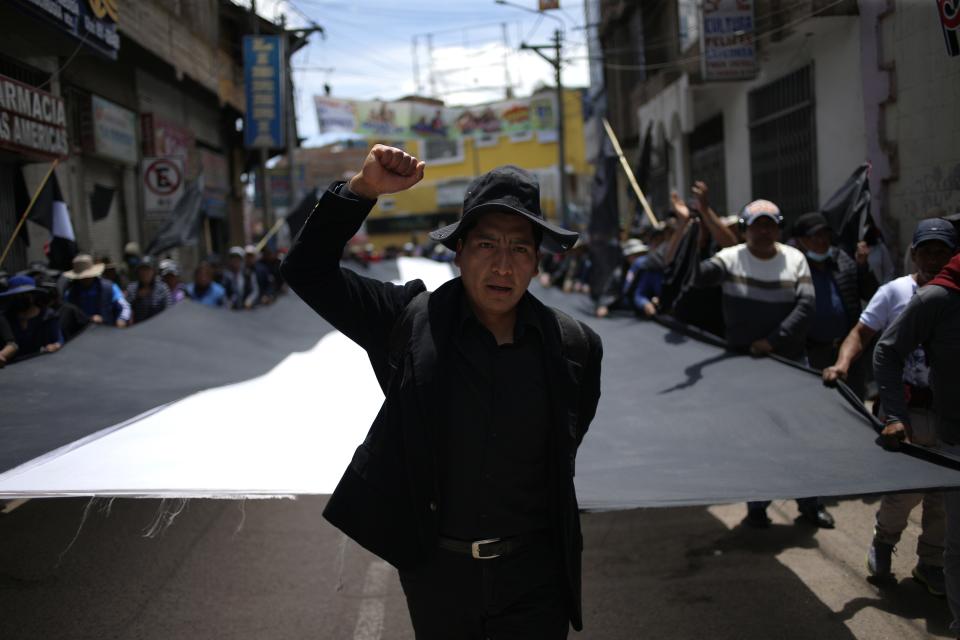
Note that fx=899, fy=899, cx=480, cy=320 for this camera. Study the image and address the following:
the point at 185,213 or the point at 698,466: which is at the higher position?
the point at 185,213

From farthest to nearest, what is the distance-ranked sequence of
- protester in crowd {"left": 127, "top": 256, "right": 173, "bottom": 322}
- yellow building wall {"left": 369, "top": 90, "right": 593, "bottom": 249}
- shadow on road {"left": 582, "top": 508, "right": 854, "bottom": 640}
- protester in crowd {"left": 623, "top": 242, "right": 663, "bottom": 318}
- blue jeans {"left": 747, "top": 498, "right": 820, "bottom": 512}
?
yellow building wall {"left": 369, "top": 90, "right": 593, "bottom": 249}, protester in crowd {"left": 127, "top": 256, "right": 173, "bottom": 322}, protester in crowd {"left": 623, "top": 242, "right": 663, "bottom": 318}, blue jeans {"left": 747, "top": 498, "right": 820, "bottom": 512}, shadow on road {"left": 582, "top": 508, "right": 854, "bottom": 640}

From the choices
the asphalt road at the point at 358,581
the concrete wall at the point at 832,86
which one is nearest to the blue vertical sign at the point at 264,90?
the concrete wall at the point at 832,86

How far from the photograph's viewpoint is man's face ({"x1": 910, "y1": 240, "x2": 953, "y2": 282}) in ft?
13.6

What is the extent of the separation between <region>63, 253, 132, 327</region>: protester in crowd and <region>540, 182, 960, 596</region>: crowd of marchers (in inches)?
182

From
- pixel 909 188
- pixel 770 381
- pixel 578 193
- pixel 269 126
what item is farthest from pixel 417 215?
pixel 770 381

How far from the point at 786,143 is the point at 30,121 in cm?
1088

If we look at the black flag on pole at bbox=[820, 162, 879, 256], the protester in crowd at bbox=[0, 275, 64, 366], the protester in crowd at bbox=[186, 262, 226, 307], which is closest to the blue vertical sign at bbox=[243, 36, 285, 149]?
the protester in crowd at bbox=[186, 262, 226, 307]

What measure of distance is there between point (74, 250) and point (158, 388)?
3.54m

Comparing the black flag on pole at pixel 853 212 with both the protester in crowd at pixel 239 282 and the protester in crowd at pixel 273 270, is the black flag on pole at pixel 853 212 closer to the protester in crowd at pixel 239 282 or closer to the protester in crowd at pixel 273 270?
the protester in crowd at pixel 273 270

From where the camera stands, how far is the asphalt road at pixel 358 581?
444 centimetres

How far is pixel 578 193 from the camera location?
53.3 meters

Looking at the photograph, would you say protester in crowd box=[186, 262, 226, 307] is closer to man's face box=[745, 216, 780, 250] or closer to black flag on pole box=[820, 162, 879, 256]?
black flag on pole box=[820, 162, 879, 256]

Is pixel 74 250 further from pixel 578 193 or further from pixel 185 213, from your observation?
pixel 578 193

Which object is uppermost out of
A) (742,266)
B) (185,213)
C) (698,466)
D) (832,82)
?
(832,82)
